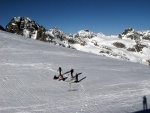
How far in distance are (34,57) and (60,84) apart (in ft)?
52.2

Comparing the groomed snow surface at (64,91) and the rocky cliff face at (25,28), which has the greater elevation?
the rocky cliff face at (25,28)

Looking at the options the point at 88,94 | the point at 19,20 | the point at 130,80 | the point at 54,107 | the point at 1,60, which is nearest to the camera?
the point at 54,107

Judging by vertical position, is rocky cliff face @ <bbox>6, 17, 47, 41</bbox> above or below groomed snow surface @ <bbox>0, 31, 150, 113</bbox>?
above

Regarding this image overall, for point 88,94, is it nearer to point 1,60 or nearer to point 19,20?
point 1,60

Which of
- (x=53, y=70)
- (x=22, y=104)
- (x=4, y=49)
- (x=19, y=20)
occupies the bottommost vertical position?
(x=22, y=104)

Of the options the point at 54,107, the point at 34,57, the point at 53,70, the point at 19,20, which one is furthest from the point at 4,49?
the point at 19,20

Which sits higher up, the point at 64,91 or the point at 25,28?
the point at 25,28

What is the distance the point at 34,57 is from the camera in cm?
3947

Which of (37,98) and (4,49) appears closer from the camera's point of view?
(37,98)

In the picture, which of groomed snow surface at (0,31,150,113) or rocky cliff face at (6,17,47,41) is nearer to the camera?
groomed snow surface at (0,31,150,113)

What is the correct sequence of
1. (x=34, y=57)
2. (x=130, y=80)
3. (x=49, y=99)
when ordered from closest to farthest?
(x=49, y=99) < (x=130, y=80) < (x=34, y=57)

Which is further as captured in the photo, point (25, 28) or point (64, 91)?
point (25, 28)

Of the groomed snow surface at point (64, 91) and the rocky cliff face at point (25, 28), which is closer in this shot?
the groomed snow surface at point (64, 91)

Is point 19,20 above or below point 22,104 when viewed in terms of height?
above
